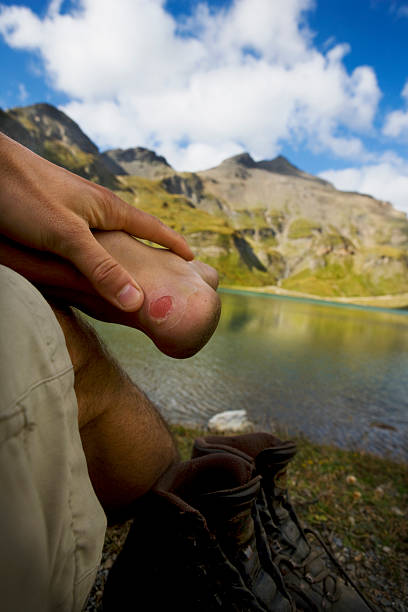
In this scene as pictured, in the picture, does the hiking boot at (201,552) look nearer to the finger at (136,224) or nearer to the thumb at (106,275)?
the thumb at (106,275)

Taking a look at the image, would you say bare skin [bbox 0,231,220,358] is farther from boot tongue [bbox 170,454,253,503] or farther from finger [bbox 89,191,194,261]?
boot tongue [bbox 170,454,253,503]

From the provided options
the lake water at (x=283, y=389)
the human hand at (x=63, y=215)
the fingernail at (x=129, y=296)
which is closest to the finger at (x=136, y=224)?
the human hand at (x=63, y=215)

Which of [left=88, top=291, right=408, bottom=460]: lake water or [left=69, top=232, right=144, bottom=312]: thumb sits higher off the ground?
[left=69, top=232, right=144, bottom=312]: thumb

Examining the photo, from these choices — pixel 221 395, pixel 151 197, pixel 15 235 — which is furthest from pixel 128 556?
pixel 151 197

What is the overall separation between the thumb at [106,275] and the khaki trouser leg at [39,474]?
0.35 m

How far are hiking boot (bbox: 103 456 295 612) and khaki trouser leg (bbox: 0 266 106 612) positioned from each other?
546 millimetres

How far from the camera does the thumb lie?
113cm

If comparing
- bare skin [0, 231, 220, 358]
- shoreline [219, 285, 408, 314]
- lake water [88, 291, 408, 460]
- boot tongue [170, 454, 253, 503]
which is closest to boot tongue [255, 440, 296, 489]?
boot tongue [170, 454, 253, 503]

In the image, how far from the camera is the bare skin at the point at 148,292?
1127 mm

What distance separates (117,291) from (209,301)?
0.35 m

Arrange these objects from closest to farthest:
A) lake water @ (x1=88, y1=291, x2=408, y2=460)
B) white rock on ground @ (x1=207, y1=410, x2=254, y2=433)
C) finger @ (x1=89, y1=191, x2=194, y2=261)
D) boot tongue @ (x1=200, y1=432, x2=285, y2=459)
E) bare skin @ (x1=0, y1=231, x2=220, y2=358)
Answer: bare skin @ (x1=0, y1=231, x2=220, y2=358) → finger @ (x1=89, y1=191, x2=194, y2=261) → boot tongue @ (x1=200, y1=432, x2=285, y2=459) → white rock on ground @ (x1=207, y1=410, x2=254, y2=433) → lake water @ (x1=88, y1=291, x2=408, y2=460)

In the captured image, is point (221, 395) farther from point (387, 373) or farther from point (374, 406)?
point (387, 373)

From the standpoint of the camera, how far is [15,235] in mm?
1053

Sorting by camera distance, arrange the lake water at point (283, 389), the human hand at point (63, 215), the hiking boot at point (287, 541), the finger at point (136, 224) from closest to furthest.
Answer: the human hand at point (63, 215), the finger at point (136, 224), the hiking boot at point (287, 541), the lake water at point (283, 389)
